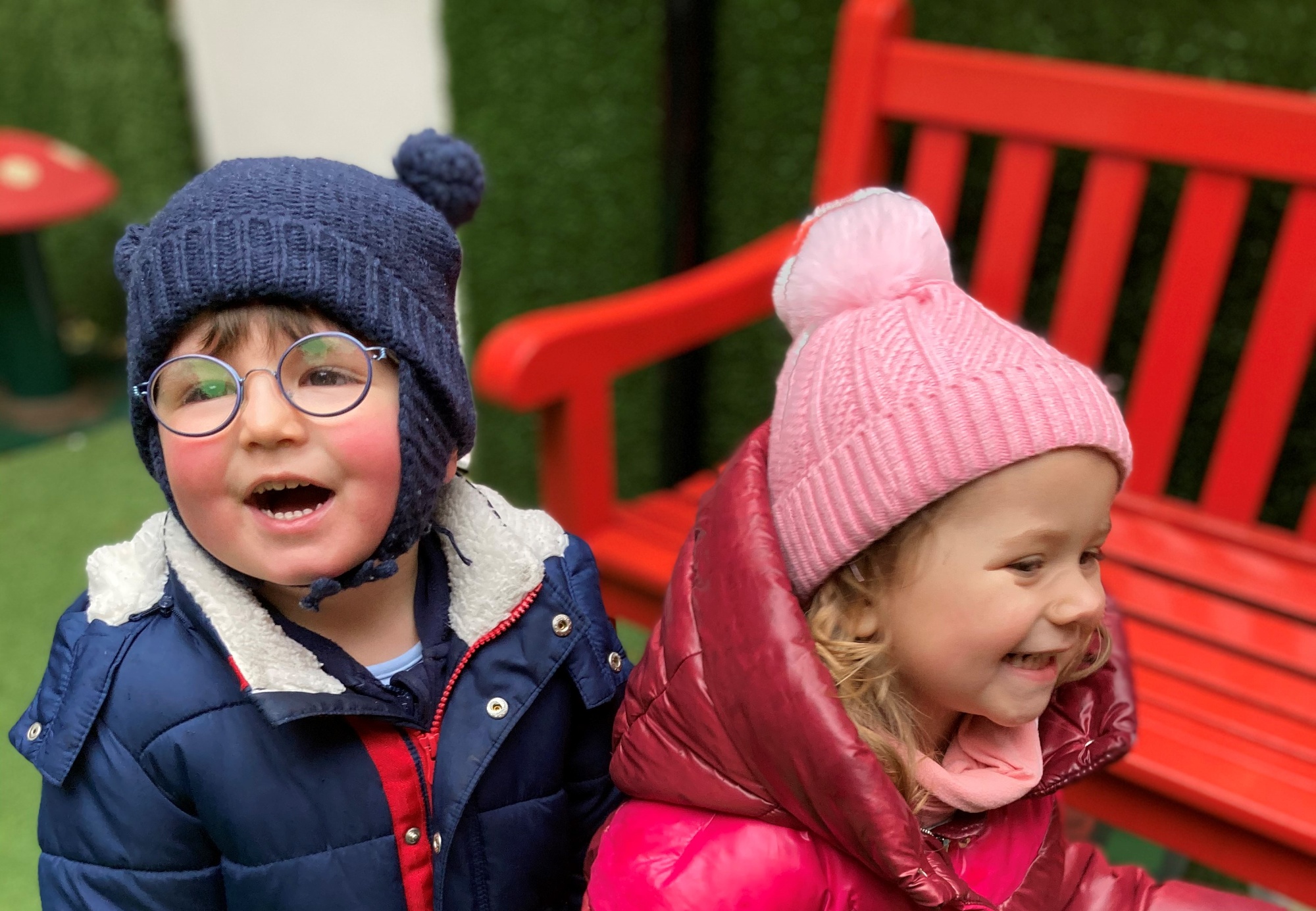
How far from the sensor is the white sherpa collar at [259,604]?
3.10ft

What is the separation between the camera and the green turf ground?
2.06 metres

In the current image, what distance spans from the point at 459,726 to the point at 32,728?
34 centimetres

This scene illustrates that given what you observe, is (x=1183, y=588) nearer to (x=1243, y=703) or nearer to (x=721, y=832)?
(x=1243, y=703)

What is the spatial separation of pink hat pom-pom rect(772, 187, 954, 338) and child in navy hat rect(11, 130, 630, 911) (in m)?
0.30

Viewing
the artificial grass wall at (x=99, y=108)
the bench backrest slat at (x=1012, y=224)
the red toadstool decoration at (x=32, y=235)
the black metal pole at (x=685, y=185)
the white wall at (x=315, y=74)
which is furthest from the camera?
the artificial grass wall at (x=99, y=108)

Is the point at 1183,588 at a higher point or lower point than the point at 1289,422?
lower

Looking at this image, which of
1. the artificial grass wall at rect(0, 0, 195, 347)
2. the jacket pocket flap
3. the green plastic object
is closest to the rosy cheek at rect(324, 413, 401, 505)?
the jacket pocket flap

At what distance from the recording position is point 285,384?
0.88 meters

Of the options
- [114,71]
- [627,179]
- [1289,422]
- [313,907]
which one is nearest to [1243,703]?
[1289,422]

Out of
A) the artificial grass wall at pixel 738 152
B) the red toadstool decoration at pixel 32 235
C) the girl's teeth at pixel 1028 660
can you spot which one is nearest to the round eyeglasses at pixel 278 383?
the girl's teeth at pixel 1028 660

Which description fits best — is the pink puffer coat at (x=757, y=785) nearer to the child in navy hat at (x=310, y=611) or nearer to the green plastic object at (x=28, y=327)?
the child in navy hat at (x=310, y=611)

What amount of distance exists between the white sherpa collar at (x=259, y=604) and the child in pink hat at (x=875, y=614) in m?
0.15

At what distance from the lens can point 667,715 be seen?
985 millimetres

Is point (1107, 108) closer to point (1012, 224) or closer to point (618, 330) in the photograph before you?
point (1012, 224)
